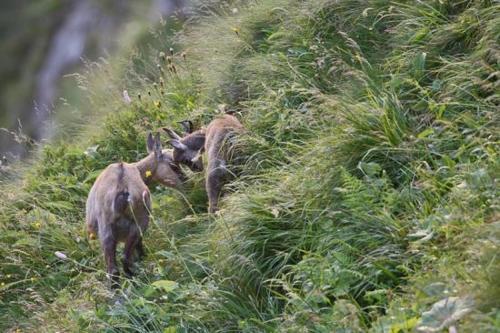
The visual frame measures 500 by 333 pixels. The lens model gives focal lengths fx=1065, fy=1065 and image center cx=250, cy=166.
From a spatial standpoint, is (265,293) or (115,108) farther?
(115,108)

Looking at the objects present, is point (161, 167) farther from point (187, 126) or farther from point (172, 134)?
point (187, 126)

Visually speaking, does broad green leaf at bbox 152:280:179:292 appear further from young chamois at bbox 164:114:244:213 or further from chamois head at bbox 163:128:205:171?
chamois head at bbox 163:128:205:171

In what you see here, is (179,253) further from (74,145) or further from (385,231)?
(74,145)

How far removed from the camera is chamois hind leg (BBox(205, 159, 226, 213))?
9.09 metres

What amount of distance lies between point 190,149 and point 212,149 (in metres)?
0.69

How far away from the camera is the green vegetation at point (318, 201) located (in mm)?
6473

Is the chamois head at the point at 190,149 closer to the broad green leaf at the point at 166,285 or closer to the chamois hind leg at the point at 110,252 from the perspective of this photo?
the chamois hind leg at the point at 110,252

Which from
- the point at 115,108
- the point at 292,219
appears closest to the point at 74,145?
the point at 115,108

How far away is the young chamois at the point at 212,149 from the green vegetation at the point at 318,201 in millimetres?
154

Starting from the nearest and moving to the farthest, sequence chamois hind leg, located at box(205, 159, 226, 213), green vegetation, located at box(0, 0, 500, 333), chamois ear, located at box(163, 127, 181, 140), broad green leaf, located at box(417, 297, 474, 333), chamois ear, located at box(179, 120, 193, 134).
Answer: broad green leaf, located at box(417, 297, 474, 333)
green vegetation, located at box(0, 0, 500, 333)
chamois hind leg, located at box(205, 159, 226, 213)
chamois ear, located at box(163, 127, 181, 140)
chamois ear, located at box(179, 120, 193, 134)

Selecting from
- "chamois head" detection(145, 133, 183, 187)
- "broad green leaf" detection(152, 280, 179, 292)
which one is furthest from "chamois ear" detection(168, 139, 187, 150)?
"broad green leaf" detection(152, 280, 179, 292)

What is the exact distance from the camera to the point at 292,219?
776cm

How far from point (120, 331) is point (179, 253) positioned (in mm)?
863

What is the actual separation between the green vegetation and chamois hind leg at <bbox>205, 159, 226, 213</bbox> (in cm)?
16
